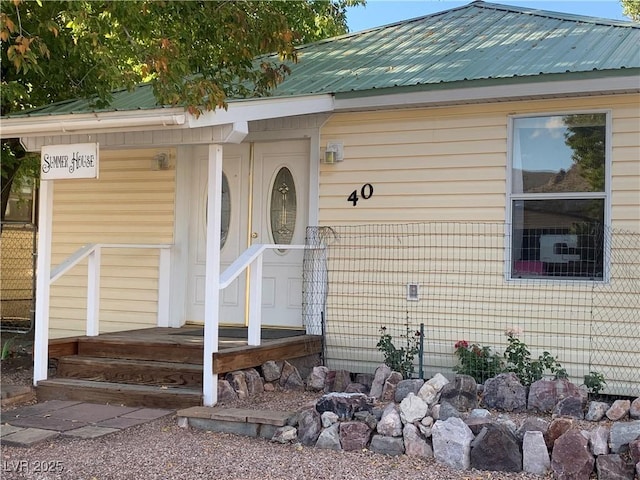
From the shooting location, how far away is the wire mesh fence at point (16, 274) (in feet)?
39.5

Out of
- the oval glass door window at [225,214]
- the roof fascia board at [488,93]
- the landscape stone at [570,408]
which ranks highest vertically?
the roof fascia board at [488,93]

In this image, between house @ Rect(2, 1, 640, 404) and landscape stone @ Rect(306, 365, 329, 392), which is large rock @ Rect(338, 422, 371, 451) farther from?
landscape stone @ Rect(306, 365, 329, 392)

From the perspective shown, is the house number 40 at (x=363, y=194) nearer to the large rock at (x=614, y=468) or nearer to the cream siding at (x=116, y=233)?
the cream siding at (x=116, y=233)

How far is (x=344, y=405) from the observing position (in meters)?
5.09

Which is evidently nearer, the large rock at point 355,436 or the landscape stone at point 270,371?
the large rock at point 355,436

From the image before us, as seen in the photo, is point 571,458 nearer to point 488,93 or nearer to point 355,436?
point 355,436

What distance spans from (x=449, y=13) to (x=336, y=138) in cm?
330

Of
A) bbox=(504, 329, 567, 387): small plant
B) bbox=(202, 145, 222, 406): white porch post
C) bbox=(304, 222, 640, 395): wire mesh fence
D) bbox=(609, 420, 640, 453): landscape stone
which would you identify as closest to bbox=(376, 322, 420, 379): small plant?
bbox=(304, 222, 640, 395): wire mesh fence

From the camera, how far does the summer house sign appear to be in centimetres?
609

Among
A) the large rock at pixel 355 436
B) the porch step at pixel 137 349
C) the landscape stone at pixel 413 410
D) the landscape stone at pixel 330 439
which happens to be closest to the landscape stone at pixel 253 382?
the porch step at pixel 137 349

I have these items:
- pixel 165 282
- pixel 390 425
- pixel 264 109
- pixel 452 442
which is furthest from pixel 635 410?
pixel 165 282

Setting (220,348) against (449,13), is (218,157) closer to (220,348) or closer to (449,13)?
(220,348)

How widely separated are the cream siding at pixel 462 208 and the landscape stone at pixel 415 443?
7.01ft

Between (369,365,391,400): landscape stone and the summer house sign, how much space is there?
310cm
